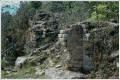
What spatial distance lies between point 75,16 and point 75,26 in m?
5.85

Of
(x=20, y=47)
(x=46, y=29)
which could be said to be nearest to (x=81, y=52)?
(x=46, y=29)

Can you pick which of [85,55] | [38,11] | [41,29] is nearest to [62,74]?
[85,55]

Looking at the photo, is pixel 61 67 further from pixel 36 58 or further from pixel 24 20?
pixel 24 20

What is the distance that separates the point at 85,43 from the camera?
8.84 m

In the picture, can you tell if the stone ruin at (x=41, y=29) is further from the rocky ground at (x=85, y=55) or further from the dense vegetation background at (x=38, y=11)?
the rocky ground at (x=85, y=55)

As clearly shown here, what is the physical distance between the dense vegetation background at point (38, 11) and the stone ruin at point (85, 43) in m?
3.92

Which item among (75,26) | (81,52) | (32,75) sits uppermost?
(75,26)

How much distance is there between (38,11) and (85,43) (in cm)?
A: 645

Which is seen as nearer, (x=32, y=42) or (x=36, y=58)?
(x=36, y=58)

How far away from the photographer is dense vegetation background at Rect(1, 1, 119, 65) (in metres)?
13.4

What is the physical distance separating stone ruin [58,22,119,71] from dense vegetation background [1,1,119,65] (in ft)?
12.8

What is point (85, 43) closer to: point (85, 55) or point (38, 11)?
point (85, 55)

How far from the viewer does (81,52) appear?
28.7 ft

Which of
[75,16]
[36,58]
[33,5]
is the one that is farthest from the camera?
[33,5]
